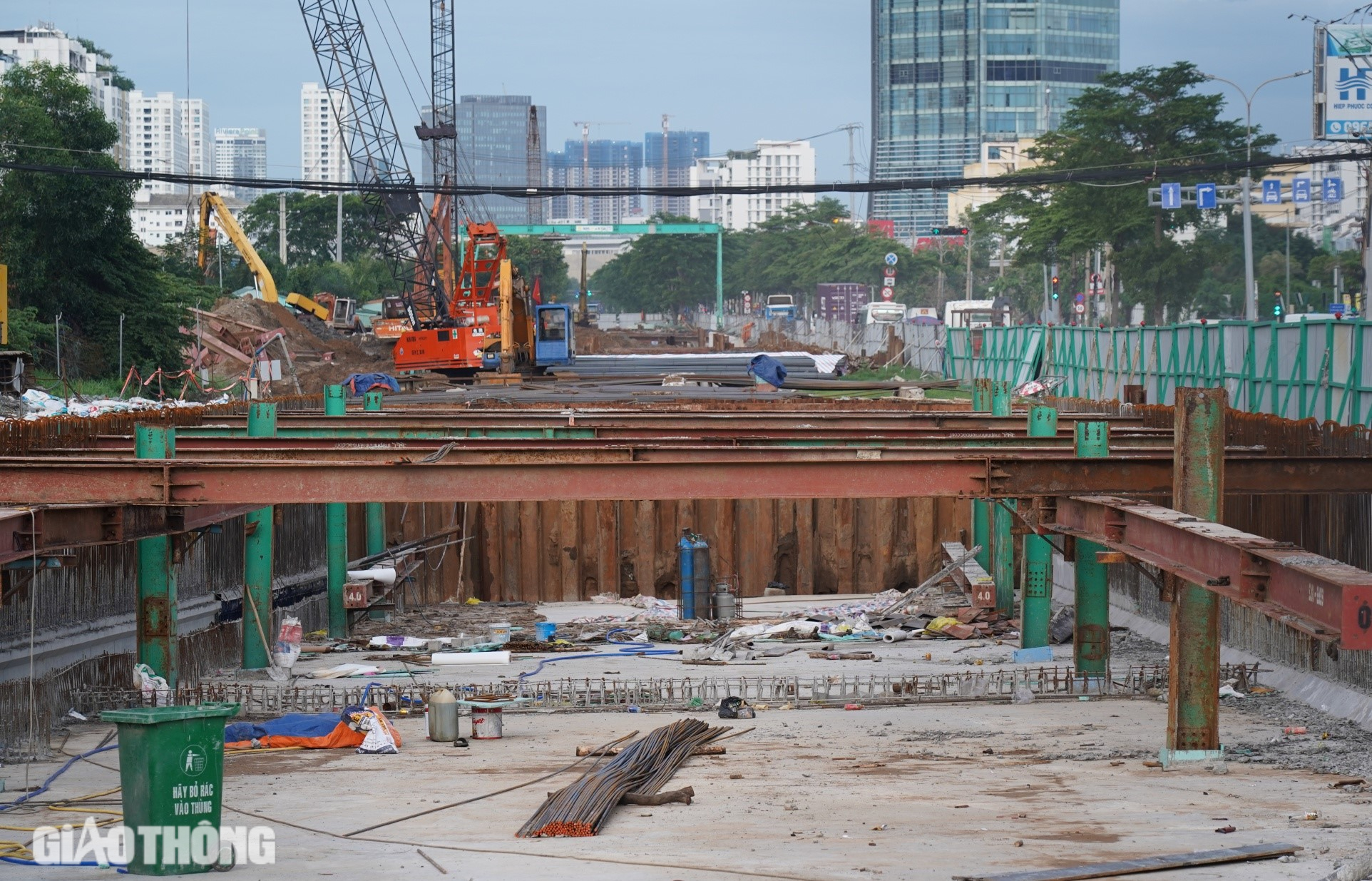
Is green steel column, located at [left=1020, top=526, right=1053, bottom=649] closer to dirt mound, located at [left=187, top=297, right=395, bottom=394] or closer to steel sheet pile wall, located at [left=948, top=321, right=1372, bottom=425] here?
steel sheet pile wall, located at [left=948, top=321, right=1372, bottom=425]

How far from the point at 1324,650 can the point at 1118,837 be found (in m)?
5.83

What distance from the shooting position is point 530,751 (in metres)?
12.8

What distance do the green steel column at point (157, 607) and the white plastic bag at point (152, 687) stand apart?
4.5 inches

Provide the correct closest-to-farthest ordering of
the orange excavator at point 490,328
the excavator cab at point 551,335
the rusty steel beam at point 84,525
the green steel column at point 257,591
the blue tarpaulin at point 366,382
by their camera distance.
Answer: the rusty steel beam at point 84,525 < the green steel column at point 257,591 < the blue tarpaulin at point 366,382 < the orange excavator at point 490,328 < the excavator cab at point 551,335

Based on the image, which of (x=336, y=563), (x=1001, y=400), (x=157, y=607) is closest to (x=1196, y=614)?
(x=157, y=607)

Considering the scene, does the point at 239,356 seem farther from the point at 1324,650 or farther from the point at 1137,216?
the point at 1324,650

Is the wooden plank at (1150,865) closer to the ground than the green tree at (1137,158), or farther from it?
closer to the ground

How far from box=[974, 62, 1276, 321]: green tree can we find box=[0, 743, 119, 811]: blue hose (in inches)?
2471

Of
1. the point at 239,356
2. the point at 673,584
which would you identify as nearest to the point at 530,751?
the point at 673,584

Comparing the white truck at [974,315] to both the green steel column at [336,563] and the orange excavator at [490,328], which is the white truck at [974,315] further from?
the green steel column at [336,563]

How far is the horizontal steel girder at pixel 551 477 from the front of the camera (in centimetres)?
1220

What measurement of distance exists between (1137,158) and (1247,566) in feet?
216

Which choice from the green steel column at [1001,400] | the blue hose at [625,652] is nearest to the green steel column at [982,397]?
the green steel column at [1001,400]
